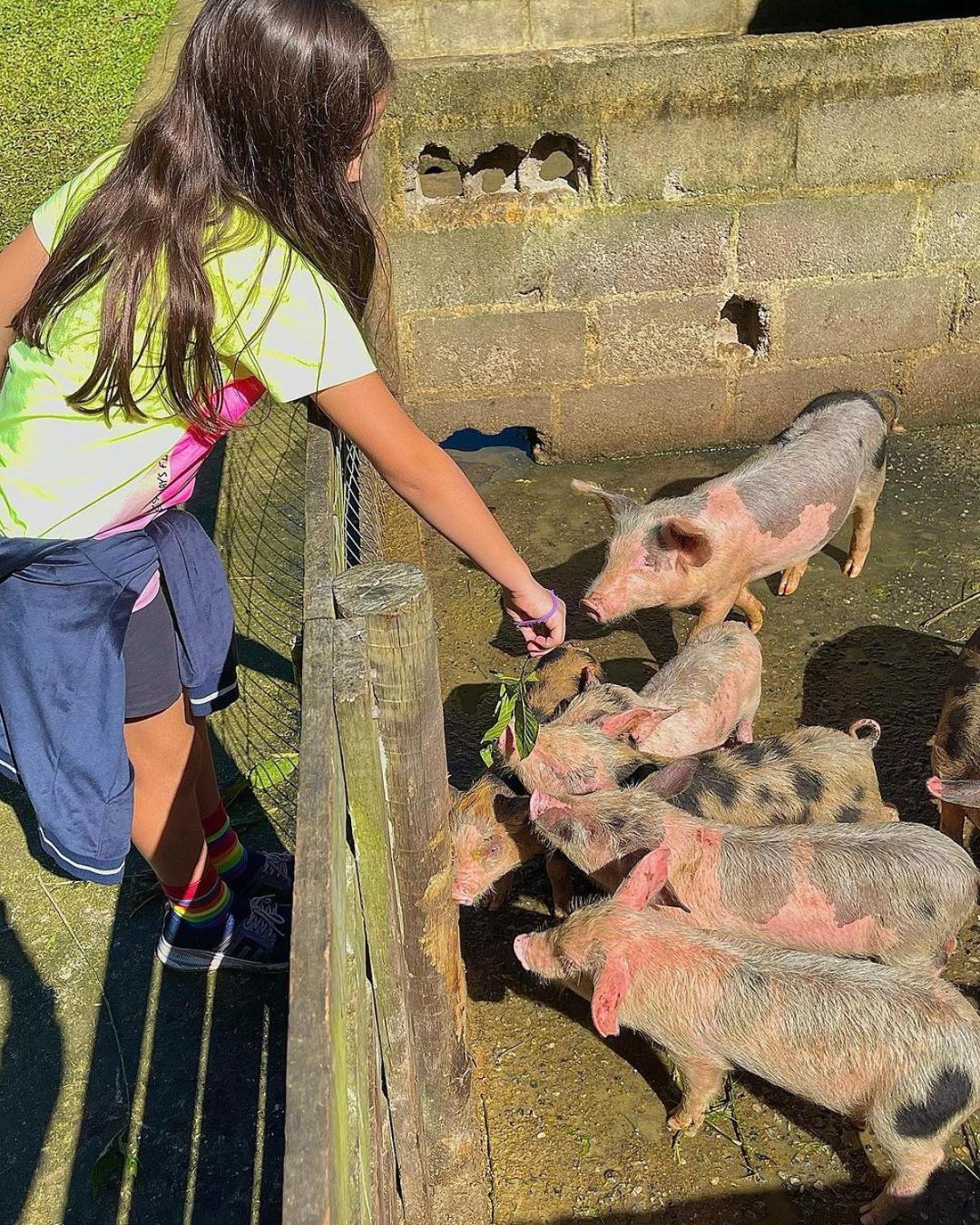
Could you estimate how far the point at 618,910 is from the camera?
2.86 metres

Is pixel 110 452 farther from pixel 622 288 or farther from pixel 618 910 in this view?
pixel 622 288

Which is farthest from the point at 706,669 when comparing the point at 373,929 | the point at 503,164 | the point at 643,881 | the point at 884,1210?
the point at 503,164

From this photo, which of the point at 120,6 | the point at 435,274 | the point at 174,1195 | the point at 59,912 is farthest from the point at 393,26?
the point at 174,1195

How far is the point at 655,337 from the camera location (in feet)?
18.0

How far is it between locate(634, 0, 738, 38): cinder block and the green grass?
4406 mm

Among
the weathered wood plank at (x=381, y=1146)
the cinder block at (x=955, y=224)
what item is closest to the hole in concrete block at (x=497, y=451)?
the cinder block at (x=955, y=224)

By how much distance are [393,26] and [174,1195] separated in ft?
27.4

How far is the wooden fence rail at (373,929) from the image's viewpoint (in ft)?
4.44

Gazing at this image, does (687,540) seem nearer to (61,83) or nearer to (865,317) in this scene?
(865,317)

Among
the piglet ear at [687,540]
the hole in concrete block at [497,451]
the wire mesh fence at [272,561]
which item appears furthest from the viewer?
the hole in concrete block at [497,451]

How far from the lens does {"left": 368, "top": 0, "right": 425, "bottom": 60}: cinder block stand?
861 cm

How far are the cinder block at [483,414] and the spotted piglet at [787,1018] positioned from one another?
328cm

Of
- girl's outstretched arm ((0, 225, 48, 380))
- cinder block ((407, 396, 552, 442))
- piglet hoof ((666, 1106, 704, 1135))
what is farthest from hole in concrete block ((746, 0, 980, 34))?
piglet hoof ((666, 1106, 704, 1135))

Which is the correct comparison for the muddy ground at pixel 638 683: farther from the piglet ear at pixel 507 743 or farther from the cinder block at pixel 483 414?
the piglet ear at pixel 507 743
